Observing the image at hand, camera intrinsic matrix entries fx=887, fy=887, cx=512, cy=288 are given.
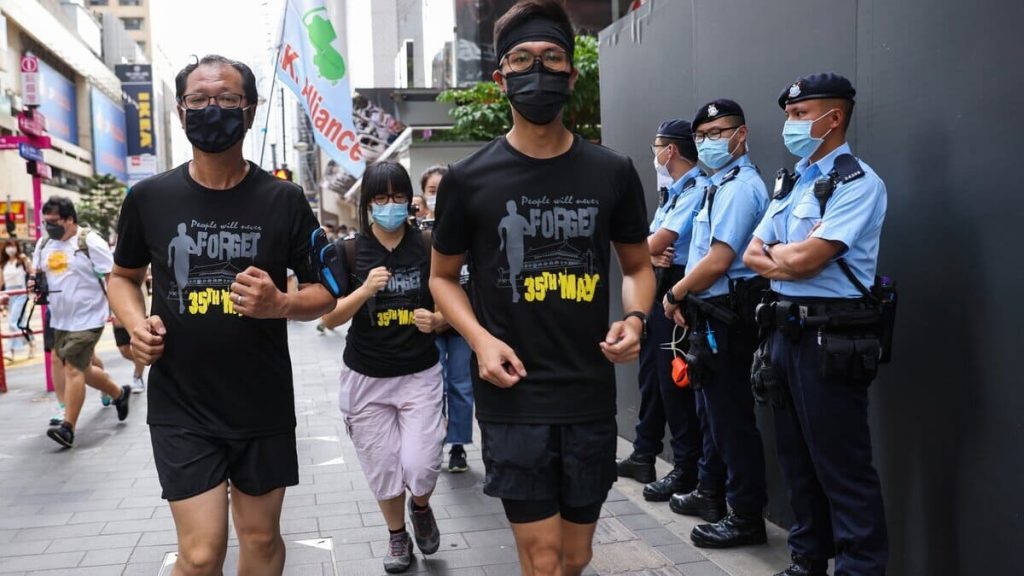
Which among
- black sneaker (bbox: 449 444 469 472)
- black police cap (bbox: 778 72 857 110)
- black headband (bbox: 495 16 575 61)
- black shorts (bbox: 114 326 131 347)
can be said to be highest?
black headband (bbox: 495 16 575 61)

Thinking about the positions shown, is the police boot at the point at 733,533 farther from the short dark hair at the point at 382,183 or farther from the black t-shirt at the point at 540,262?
the short dark hair at the point at 382,183

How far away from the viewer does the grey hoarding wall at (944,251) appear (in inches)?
123

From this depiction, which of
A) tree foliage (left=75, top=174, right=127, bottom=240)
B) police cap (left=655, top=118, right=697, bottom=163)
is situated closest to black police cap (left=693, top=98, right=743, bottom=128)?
police cap (left=655, top=118, right=697, bottom=163)

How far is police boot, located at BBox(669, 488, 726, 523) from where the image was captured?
5.00 meters

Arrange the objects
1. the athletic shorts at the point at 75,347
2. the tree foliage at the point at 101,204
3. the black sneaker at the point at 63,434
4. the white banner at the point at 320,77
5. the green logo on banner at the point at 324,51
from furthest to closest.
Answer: the tree foliage at the point at 101,204
the green logo on banner at the point at 324,51
the white banner at the point at 320,77
the athletic shorts at the point at 75,347
the black sneaker at the point at 63,434

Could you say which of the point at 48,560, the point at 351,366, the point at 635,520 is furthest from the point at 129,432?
the point at 635,520

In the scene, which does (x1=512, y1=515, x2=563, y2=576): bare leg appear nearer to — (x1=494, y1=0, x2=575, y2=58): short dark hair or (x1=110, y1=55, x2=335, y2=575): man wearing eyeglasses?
(x1=110, y1=55, x2=335, y2=575): man wearing eyeglasses

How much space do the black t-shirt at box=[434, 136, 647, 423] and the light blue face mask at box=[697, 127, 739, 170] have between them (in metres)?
1.89

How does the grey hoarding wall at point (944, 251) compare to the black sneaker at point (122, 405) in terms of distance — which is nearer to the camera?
the grey hoarding wall at point (944, 251)

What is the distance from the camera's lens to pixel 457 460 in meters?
6.46

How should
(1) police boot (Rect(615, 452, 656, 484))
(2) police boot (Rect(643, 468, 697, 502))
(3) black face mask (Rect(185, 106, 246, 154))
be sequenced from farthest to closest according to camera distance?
(1) police boot (Rect(615, 452, 656, 484)), (2) police boot (Rect(643, 468, 697, 502)), (3) black face mask (Rect(185, 106, 246, 154))

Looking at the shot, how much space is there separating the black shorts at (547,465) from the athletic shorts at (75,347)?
6.27 metres

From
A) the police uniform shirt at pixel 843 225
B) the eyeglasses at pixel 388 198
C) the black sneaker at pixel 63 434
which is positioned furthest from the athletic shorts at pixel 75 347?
the police uniform shirt at pixel 843 225

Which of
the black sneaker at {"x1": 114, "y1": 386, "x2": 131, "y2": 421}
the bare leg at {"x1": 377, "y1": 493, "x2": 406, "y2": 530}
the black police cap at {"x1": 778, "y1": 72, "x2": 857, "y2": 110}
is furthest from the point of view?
the black sneaker at {"x1": 114, "y1": 386, "x2": 131, "y2": 421}
